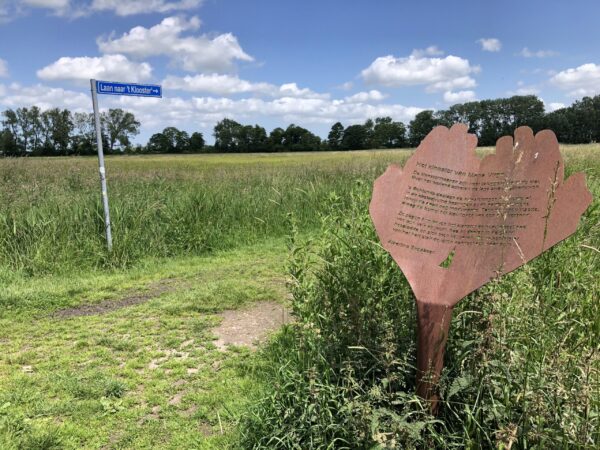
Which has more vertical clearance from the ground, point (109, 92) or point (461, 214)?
point (109, 92)

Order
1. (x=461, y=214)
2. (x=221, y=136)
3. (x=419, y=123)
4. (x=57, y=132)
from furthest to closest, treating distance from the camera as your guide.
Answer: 1. (x=221, y=136)
2. (x=57, y=132)
3. (x=419, y=123)
4. (x=461, y=214)

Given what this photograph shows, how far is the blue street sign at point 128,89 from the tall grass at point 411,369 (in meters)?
3.92

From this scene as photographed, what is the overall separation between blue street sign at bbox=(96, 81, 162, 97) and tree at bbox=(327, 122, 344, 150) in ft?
196

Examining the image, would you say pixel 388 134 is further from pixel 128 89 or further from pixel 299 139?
pixel 128 89

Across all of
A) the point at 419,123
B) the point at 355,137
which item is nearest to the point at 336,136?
the point at 355,137

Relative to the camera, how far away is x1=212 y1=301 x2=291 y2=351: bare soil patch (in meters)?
3.79

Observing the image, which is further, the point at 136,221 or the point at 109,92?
the point at 136,221

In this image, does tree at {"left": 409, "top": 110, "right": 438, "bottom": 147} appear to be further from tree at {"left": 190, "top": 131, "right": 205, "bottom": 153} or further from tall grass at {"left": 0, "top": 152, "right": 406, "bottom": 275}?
tree at {"left": 190, "top": 131, "right": 205, "bottom": 153}

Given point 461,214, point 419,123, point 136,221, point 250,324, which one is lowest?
point 250,324

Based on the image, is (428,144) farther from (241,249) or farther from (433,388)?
(241,249)

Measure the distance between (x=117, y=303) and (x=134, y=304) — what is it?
0.21 meters

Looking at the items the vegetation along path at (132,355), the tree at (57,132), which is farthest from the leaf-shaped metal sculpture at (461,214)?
the tree at (57,132)

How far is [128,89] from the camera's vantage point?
5734 millimetres

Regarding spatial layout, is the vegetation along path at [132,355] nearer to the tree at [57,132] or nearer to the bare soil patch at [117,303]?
the bare soil patch at [117,303]
